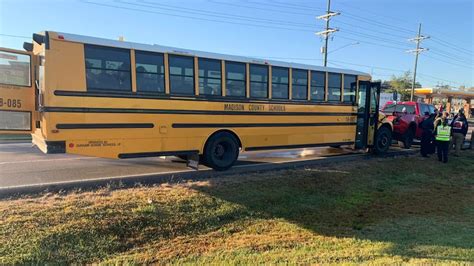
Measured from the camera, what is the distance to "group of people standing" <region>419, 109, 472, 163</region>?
1301cm

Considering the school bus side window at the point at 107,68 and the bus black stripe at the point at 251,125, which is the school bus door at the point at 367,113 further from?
the school bus side window at the point at 107,68

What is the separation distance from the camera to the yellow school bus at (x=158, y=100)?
720cm

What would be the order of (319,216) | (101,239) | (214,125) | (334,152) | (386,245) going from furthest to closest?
(334,152), (214,125), (319,216), (386,245), (101,239)

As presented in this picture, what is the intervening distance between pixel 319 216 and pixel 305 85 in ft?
15.7

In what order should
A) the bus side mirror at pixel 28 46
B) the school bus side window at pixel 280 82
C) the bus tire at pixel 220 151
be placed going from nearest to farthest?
the bus side mirror at pixel 28 46, the bus tire at pixel 220 151, the school bus side window at pixel 280 82

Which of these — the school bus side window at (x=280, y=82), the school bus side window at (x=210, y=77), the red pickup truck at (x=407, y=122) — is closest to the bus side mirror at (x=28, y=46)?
the school bus side window at (x=210, y=77)

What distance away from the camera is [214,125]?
30.8 ft

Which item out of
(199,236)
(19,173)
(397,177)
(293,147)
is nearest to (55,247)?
(199,236)

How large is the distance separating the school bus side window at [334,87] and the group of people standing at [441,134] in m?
3.66

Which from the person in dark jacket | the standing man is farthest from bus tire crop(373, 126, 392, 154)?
the standing man

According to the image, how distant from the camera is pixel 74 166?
982 centimetres

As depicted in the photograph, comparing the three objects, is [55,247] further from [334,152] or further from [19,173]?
[334,152]

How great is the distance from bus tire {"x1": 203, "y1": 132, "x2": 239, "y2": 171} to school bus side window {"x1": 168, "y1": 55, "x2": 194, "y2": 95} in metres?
1.30

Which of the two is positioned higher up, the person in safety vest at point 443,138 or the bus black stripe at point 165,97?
the bus black stripe at point 165,97
